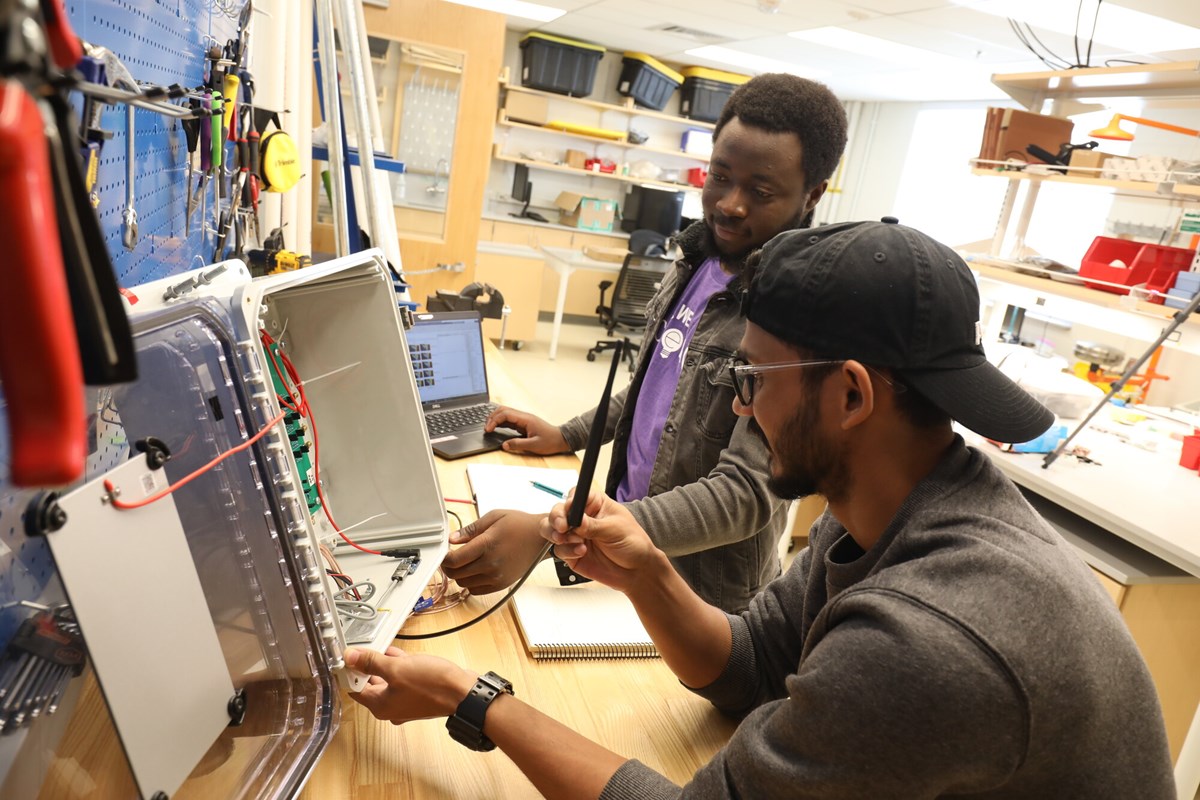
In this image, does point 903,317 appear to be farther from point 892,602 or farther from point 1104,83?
point 1104,83

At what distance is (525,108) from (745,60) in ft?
6.30

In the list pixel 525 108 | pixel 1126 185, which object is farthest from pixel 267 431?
pixel 525 108

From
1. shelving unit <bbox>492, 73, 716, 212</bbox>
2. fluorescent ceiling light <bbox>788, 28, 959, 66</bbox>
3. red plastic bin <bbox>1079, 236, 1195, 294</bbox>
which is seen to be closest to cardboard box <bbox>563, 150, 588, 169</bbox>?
shelving unit <bbox>492, 73, 716, 212</bbox>

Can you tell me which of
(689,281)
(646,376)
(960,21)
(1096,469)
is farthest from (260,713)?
(960,21)

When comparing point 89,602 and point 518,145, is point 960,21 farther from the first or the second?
point 89,602

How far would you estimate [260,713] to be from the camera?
0.77 metres

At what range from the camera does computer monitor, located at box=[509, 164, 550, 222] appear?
24.1ft

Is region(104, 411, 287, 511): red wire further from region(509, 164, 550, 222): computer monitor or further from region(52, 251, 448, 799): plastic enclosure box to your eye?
region(509, 164, 550, 222): computer monitor

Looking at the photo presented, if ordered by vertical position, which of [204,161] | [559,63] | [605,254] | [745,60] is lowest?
[605,254]

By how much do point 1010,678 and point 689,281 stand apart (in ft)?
3.07

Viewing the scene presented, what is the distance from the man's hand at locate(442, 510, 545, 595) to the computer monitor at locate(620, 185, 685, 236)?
21.2ft

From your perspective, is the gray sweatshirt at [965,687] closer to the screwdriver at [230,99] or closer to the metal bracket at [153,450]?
the metal bracket at [153,450]

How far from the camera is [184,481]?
2.02 ft

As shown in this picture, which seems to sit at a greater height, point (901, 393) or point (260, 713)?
point (901, 393)
